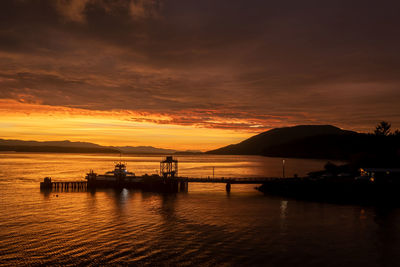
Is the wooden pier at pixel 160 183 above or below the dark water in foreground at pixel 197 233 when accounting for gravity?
above

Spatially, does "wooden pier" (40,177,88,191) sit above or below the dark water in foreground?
above

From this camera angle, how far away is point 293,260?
28234 mm

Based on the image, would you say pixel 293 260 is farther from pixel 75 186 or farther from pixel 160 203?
pixel 75 186

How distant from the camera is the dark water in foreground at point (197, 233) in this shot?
2853 cm

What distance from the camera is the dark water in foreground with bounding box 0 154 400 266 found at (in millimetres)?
28531

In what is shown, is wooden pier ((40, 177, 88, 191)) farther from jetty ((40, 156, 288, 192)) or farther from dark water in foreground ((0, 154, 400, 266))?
dark water in foreground ((0, 154, 400, 266))

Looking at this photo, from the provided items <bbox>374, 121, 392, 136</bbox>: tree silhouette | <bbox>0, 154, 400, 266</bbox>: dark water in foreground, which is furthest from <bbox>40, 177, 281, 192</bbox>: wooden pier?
<bbox>374, 121, 392, 136</bbox>: tree silhouette

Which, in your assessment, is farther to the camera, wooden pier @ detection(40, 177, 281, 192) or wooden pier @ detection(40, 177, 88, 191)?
wooden pier @ detection(40, 177, 88, 191)

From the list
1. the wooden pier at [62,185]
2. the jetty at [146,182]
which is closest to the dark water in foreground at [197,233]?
the jetty at [146,182]

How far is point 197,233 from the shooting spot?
36656mm

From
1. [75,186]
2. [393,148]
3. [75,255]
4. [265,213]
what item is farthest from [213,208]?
[393,148]

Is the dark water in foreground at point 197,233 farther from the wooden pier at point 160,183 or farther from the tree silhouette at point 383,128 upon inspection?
the tree silhouette at point 383,128

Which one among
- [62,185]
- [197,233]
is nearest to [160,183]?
[62,185]

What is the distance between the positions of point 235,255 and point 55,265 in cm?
1589
